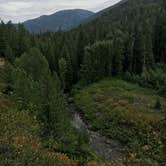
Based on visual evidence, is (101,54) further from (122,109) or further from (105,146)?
(105,146)

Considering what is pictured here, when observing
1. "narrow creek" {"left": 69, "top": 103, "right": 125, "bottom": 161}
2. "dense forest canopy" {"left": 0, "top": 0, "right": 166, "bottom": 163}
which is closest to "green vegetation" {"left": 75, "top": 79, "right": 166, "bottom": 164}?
"narrow creek" {"left": 69, "top": 103, "right": 125, "bottom": 161}

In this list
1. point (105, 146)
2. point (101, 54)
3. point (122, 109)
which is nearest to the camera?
point (105, 146)

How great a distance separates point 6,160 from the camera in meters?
12.0

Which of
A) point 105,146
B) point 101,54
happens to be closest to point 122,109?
point 105,146

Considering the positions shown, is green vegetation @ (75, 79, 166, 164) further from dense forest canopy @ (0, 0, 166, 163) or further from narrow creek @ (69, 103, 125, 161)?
dense forest canopy @ (0, 0, 166, 163)

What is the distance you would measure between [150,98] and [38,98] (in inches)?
1610

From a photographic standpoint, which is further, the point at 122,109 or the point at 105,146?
the point at 122,109

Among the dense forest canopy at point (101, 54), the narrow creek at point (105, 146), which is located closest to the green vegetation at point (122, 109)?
the narrow creek at point (105, 146)

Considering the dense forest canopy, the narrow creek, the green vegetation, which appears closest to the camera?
the narrow creek

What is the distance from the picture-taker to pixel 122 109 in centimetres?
6762

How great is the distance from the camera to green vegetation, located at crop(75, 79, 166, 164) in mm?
58031

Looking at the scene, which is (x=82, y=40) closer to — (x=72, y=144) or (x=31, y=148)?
(x=72, y=144)

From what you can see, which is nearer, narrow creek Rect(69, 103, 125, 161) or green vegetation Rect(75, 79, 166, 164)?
narrow creek Rect(69, 103, 125, 161)

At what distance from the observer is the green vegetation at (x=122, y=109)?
5803cm
